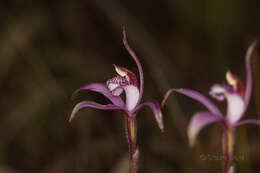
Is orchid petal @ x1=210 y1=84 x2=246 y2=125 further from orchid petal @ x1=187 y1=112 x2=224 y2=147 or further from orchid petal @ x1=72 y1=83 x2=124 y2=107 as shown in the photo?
orchid petal @ x1=72 y1=83 x2=124 y2=107

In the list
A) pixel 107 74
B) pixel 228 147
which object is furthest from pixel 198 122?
pixel 107 74

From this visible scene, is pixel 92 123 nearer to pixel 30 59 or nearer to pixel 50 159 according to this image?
pixel 50 159

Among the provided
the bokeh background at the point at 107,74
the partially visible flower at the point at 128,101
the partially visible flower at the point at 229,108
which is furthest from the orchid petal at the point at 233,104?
the bokeh background at the point at 107,74

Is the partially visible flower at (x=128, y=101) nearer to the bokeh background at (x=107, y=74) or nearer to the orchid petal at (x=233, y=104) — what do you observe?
the orchid petal at (x=233, y=104)

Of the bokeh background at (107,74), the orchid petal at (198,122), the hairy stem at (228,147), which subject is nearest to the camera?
the orchid petal at (198,122)

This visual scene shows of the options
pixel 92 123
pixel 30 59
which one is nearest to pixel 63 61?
pixel 30 59

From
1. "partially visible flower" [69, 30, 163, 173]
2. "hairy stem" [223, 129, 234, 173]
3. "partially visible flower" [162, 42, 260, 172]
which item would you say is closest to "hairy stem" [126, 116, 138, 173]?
"partially visible flower" [69, 30, 163, 173]
